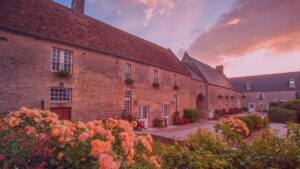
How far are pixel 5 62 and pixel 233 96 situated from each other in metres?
38.6

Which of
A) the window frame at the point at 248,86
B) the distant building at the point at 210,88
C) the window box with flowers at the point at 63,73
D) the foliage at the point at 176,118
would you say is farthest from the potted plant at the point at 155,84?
the window frame at the point at 248,86

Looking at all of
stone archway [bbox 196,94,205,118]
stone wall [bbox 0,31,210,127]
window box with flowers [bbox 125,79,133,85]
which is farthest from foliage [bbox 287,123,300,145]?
stone archway [bbox 196,94,205,118]

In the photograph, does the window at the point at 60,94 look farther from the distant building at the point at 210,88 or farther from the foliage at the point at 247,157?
the distant building at the point at 210,88

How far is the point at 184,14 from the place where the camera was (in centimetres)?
1144

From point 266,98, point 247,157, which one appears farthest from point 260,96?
point 247,157

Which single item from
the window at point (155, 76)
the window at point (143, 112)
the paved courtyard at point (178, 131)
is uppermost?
the window at point (155, 76)

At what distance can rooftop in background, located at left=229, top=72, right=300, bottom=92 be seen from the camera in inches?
1406

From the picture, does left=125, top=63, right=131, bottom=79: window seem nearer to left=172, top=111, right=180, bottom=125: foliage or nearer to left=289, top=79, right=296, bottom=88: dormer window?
left=172, top=111, right=180, bottom=125: foliage

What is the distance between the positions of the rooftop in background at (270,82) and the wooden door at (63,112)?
42991 millimetres

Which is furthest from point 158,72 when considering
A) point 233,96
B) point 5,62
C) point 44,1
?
point 233,96

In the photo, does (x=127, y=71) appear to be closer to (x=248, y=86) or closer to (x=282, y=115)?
(x=282, y=115)

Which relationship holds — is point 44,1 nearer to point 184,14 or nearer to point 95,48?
point 95,48

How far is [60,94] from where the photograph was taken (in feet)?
31.3

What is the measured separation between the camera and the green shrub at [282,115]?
15.3 m
